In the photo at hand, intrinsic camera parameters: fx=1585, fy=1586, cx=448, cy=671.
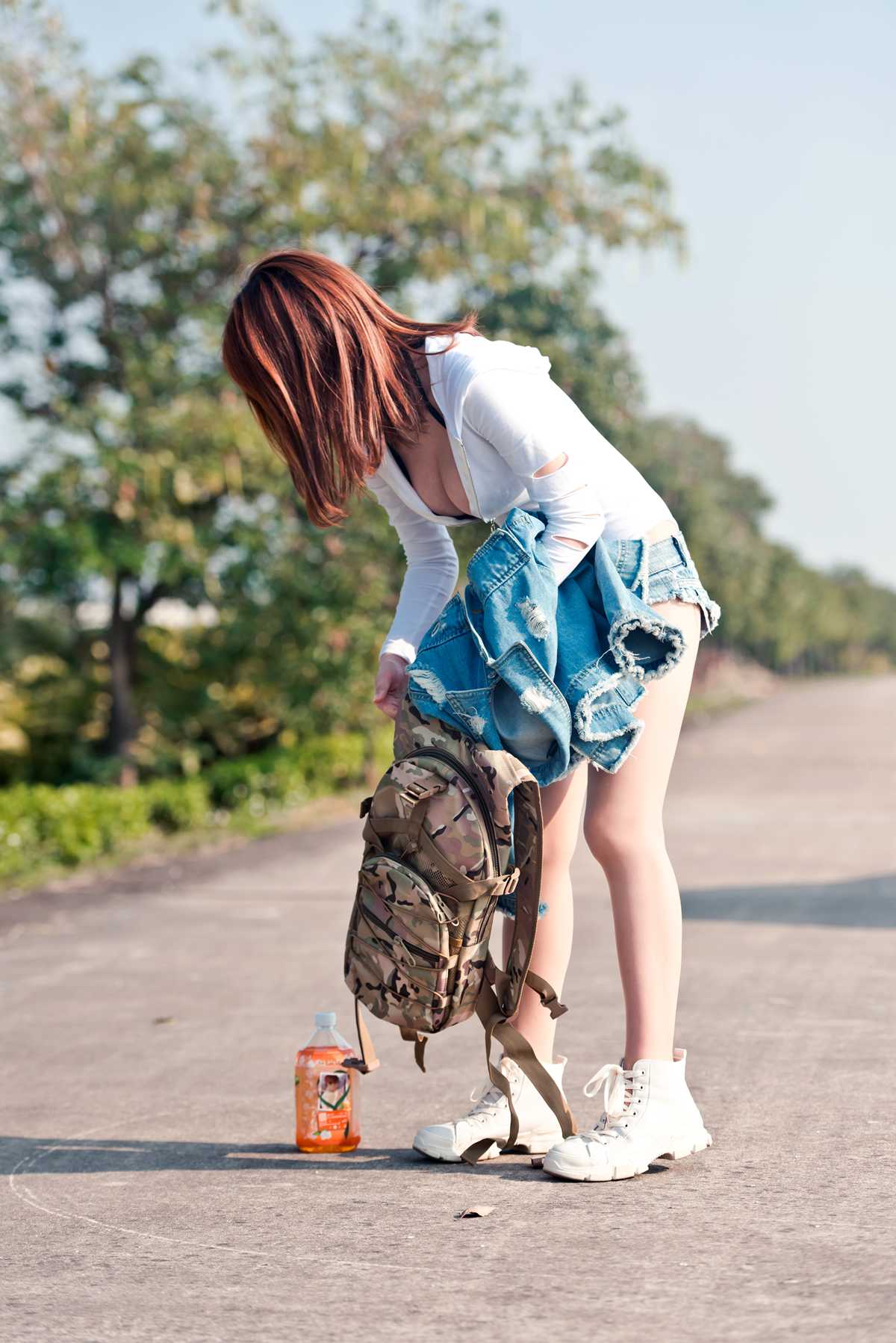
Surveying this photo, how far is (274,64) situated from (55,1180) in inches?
549

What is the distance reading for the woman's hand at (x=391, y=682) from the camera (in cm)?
351

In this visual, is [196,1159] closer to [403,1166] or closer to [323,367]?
[403,1166]

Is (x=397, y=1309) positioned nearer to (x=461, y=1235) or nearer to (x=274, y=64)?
(x=461, y=1235)

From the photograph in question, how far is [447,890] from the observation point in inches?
125

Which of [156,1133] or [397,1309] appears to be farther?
[156,1133]

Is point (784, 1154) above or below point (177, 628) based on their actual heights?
below

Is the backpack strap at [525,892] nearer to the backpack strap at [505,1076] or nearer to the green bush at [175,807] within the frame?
the backpack strap at [505,1076]

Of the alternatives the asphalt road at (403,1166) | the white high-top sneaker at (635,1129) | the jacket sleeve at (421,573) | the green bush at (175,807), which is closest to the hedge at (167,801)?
the green bush at (175,807)

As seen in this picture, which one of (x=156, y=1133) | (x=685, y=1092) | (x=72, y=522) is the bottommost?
(x=156, y=1133)

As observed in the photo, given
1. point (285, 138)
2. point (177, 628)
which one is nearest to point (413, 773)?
point (285, 138)

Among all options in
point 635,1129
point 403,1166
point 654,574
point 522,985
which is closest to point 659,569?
point 654,574

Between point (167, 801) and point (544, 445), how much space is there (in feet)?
35.1

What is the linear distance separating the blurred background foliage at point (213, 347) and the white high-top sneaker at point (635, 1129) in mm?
10458

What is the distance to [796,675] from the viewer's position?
294 feet
